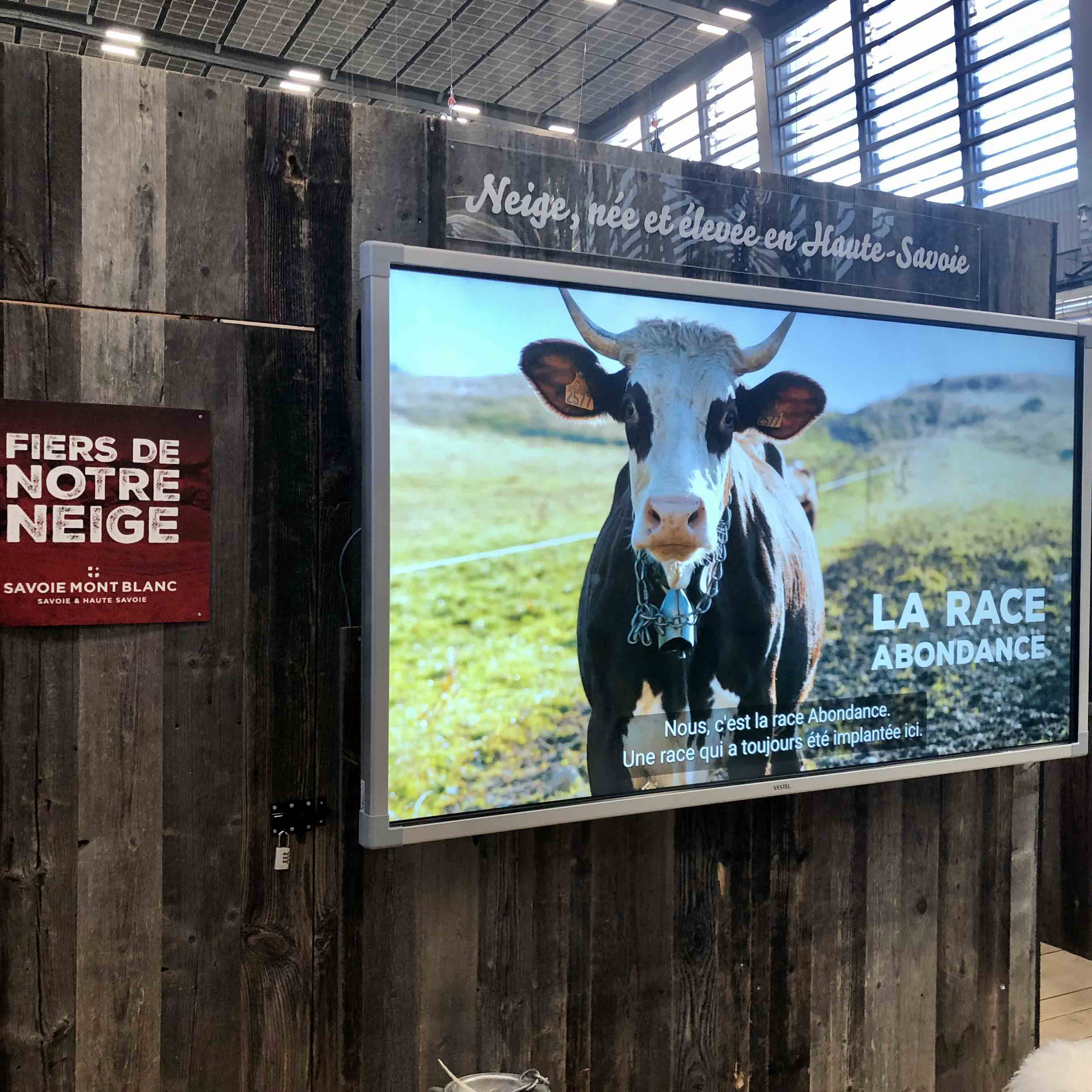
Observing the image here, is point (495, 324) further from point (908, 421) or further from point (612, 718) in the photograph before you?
point (908, 421)

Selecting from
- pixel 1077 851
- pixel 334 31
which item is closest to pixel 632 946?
pixel 1077 851

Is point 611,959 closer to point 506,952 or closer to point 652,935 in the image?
point 652,935

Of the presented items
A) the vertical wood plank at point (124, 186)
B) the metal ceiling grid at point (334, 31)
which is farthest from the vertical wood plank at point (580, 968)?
the metal ceiling grid at point (334, 31)

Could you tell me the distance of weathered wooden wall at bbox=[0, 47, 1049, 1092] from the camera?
1703 mm

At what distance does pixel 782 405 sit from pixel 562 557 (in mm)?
631

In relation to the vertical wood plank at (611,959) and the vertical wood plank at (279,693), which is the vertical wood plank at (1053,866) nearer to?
the vertical wood plank at (611,959)

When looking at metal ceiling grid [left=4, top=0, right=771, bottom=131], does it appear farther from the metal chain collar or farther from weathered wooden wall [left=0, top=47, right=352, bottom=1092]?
the metal chain collar

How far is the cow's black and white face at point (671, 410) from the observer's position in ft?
6.41

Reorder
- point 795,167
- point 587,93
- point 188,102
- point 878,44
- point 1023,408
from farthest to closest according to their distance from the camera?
point 795,167, point 878,44, point 587,93, point 1023,408, point 188,102

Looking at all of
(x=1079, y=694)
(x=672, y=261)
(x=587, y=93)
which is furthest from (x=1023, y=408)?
(x=587, y=93)

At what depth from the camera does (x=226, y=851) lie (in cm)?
183

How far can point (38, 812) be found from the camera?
170 centimetres

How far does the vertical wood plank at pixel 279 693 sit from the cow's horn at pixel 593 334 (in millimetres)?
523

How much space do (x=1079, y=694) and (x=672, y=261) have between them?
1.53m
